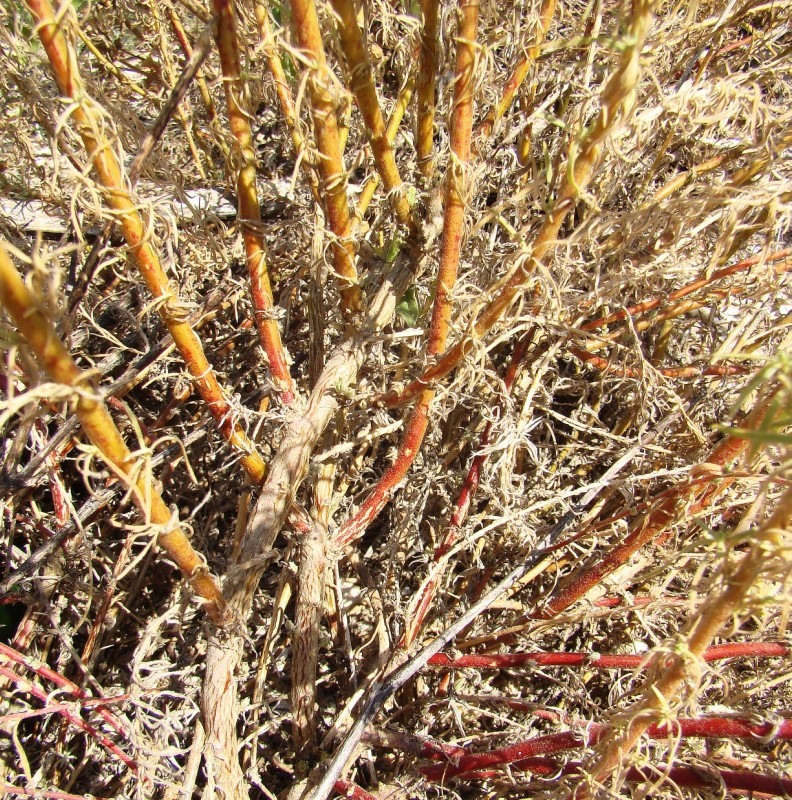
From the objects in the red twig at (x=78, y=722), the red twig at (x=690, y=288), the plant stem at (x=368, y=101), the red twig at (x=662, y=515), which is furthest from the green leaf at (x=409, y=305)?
the red twig at (x=78, y=722)

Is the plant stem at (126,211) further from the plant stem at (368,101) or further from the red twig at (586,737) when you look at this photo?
the red twig at (586,737)

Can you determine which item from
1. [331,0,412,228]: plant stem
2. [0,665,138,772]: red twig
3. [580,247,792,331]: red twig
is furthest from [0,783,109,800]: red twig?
[580,247,792,331]: red twig

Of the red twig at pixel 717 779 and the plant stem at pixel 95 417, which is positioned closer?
the plant stem at pixel 95 417

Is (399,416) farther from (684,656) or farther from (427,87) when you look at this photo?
(684,656)

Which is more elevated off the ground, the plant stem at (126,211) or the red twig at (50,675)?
the plant stem at (126,211)

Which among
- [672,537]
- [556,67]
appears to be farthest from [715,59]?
[672,537]

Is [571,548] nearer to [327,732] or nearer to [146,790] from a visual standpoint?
[327,732]

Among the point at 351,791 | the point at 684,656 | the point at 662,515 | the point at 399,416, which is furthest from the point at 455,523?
the point at 684,656

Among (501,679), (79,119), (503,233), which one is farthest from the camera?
(503,233)
